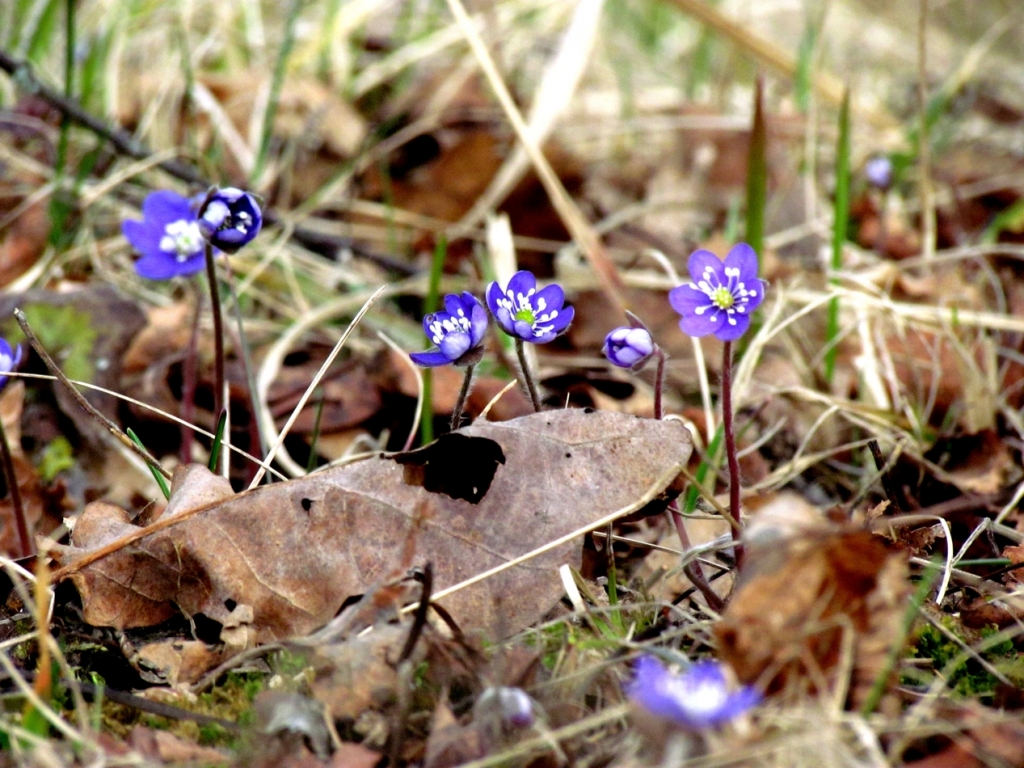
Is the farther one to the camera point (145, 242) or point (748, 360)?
point (748, 360)

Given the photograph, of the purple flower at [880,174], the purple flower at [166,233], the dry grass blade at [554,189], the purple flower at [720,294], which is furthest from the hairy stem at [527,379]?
the purple flower at [880,174]

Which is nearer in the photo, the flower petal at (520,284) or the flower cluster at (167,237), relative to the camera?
the flower petal at (520,284)

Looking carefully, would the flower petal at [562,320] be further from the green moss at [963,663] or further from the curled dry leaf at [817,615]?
the green moss at [963,663]

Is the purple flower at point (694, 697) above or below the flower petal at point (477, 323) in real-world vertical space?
below

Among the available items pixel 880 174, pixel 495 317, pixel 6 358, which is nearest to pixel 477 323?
pixel 495 317

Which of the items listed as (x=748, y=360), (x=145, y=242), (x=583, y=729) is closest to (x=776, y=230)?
(x=748, y=360)

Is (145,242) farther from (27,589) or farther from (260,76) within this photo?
(260,76)
